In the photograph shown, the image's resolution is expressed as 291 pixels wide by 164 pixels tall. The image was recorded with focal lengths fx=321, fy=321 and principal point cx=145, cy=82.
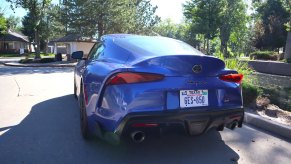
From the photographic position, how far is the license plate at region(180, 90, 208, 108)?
3.60 meters

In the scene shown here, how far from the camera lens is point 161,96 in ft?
11.6

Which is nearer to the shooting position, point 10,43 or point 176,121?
point 176,121

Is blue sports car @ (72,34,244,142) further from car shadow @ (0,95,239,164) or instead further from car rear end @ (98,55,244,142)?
car shadow @ (0,95,239,164)

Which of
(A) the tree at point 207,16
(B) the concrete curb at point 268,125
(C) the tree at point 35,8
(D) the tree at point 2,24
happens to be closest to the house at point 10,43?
(D) the tree at point 2,24

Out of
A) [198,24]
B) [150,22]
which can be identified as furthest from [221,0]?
[150,22]

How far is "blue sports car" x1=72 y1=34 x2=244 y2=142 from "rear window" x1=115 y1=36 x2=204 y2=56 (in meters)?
0.03

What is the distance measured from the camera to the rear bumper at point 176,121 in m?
3.46

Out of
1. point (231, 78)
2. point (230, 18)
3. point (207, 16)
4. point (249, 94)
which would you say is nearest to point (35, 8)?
point (207, 16)

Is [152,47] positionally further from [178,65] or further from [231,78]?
[231,78]

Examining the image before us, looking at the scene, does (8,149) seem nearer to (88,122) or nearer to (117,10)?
(88,122)

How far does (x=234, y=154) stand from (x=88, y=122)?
6.32 ft

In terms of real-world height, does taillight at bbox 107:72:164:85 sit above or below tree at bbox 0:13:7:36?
below

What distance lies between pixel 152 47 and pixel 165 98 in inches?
40.1

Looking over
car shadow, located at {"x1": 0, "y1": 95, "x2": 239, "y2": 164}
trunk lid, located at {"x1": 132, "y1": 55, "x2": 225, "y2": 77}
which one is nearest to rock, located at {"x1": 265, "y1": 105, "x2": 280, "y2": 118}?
car shadow, located at {"x1": 0, "y1": 95, "x2": 239, "y2": 164}
